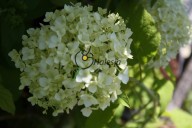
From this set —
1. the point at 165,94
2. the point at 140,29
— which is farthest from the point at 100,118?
the point at 165,94

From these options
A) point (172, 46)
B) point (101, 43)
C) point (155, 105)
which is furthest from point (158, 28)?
point (155, 105)

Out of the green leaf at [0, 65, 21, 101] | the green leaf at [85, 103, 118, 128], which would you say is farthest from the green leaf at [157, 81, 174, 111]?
the green leaf at [0, 65, 21, 101]

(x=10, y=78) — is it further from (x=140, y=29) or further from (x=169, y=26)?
(x=169, y=26)

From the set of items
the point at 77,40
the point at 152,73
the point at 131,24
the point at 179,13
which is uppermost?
the point at 152,73

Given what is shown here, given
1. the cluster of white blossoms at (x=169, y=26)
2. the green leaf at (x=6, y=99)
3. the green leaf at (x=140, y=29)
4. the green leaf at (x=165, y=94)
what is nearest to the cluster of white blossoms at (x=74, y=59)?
the green leaf at (x=6, y=99)

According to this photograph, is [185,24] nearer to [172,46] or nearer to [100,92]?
[172,46]
